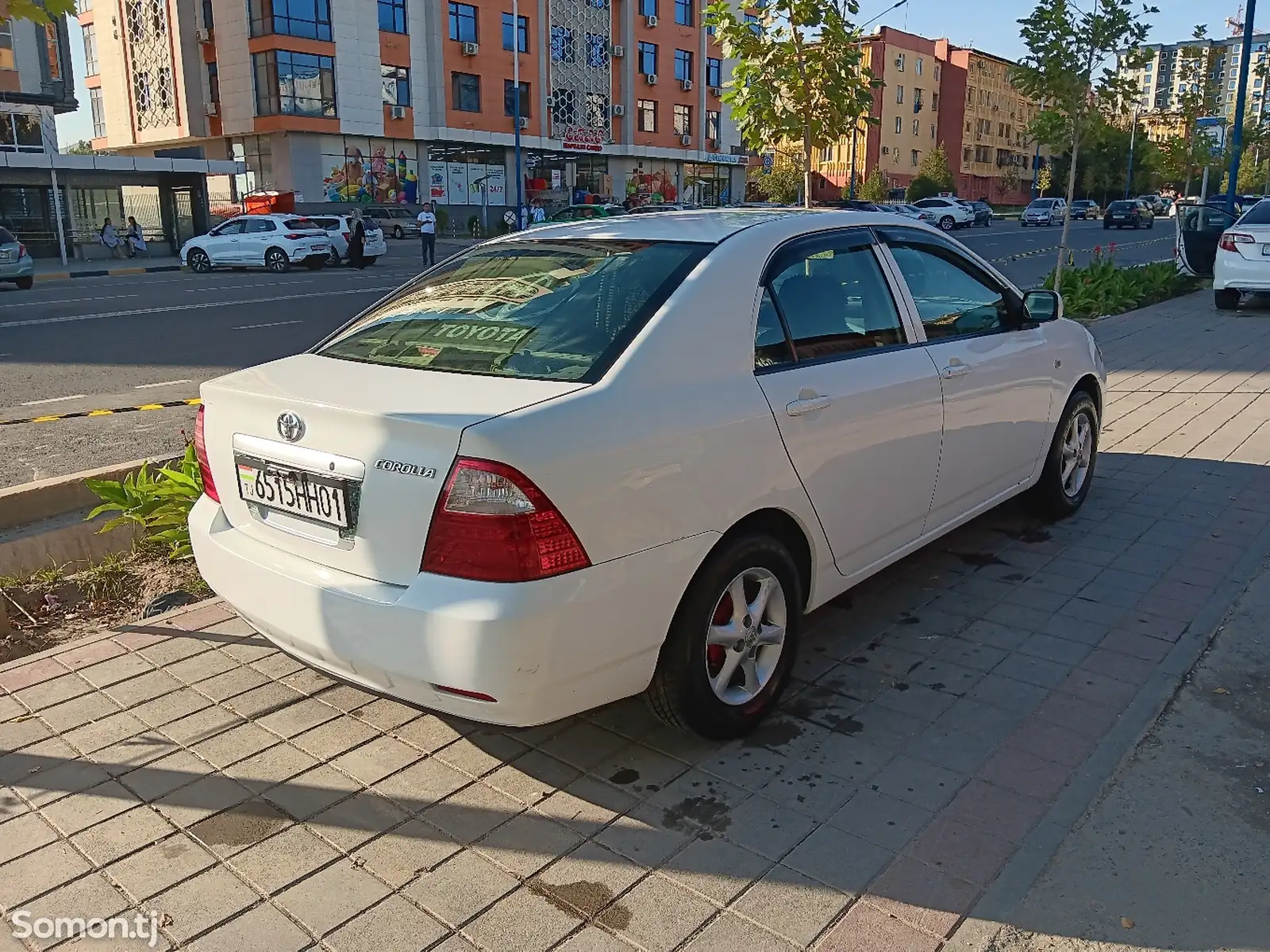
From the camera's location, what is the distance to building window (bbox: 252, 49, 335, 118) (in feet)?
146

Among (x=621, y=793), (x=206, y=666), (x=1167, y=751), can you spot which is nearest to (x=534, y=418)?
(x=621, y=793)

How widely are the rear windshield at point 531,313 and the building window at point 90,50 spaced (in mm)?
61331

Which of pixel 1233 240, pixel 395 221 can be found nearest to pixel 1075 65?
pixel 1233 240

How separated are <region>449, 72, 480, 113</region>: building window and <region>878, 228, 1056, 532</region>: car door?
4834 centimetres

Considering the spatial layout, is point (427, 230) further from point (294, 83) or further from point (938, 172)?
point (938, 172)

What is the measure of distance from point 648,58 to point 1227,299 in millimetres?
48344

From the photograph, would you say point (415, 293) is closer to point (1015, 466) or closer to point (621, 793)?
point (621, 793)

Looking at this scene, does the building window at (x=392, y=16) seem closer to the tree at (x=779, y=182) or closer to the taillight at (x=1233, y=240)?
the tree at (x=779, y=182)

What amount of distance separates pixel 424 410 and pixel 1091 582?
3.48m

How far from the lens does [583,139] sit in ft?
180

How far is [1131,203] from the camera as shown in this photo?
50.3 m

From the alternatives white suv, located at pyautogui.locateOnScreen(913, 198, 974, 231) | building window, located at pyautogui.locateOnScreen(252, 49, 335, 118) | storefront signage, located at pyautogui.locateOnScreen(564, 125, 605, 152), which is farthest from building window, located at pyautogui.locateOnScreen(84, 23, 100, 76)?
white suv, located at pyautogui.locateOnScreen(913, 198, 974, 231)

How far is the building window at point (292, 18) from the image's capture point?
144 ft

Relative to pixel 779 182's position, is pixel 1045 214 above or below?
below
